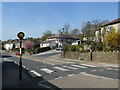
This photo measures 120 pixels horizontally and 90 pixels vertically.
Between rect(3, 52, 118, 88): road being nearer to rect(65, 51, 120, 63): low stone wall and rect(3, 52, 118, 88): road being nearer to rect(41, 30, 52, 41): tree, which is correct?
rect(65, 51, 120, 63): low stone wall

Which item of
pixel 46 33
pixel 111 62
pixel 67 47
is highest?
pixel 46 33

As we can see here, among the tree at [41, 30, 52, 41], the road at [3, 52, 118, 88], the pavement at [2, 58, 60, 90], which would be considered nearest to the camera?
the pavement at [2, 58, 60, 90]

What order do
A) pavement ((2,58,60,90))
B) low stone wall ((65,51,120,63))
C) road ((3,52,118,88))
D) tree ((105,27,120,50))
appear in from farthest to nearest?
1. tree ((105,27,120,50))
2. low stone wall ((65,51,120,63))
3. road ((3,52,118,88))
4. pavement ((2,58,60,90))

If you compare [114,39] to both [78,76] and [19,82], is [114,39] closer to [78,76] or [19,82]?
[78,76]

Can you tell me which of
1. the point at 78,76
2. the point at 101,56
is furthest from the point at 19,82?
the point at 101,56

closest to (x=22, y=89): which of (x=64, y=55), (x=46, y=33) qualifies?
(x=64, y=55)

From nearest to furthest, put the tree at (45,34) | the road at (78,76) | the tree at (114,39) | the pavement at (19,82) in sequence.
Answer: the pavement at (19,82), the road at (78,76), the tree at (114,39), the tree at (45,34)

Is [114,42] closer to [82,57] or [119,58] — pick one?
[119,58]

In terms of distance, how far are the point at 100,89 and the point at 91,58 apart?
1681 centimetres

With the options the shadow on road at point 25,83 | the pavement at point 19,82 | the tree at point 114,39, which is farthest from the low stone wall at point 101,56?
the shadow on road at point 25,83

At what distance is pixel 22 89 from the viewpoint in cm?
655

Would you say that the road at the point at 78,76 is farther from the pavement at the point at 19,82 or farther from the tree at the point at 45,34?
the tree at the point at 45,34

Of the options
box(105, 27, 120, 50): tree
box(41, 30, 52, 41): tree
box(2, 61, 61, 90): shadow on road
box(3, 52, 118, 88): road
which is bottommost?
box(3, 52, 118, 88): road

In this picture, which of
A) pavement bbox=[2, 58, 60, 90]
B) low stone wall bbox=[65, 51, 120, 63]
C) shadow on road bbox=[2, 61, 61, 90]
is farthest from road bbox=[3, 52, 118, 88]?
low stone wall bbox=[65, 51, 120, 63]
